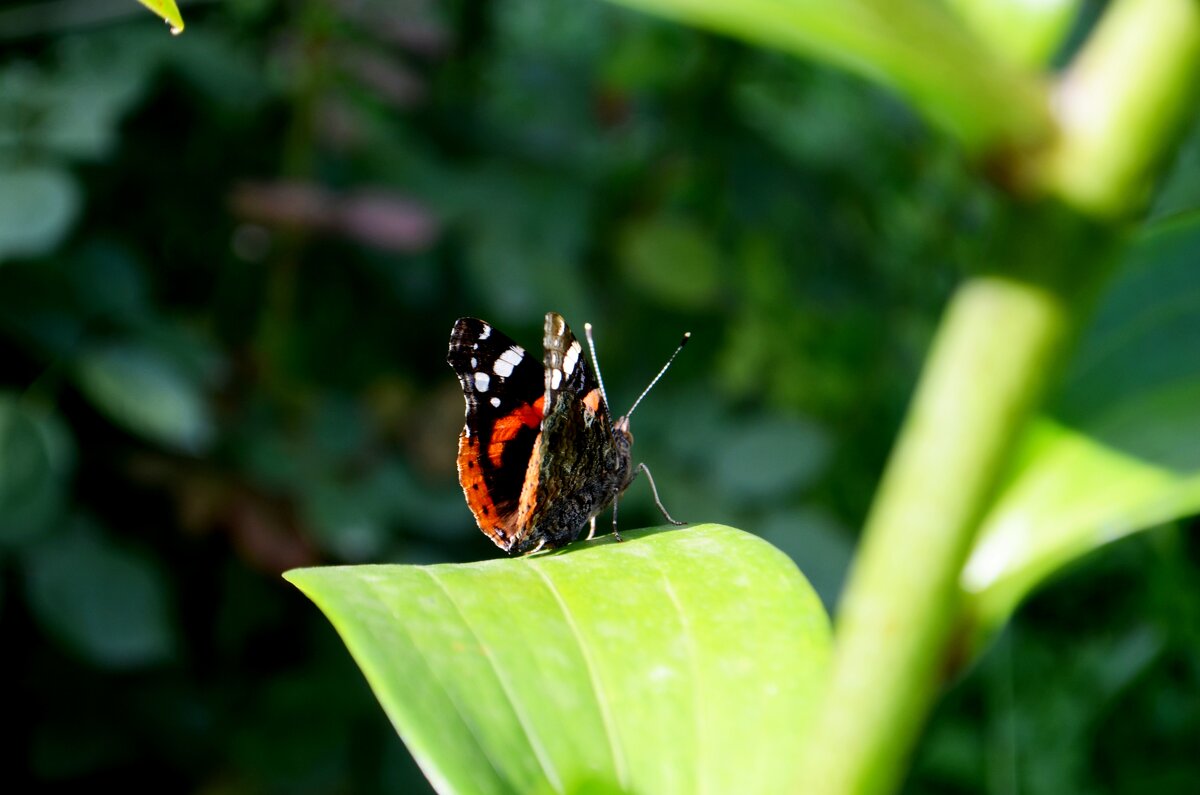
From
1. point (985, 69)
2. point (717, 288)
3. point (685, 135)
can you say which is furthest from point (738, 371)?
point (985, 69)

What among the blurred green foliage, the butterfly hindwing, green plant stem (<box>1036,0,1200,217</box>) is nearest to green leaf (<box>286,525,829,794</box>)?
green plant stem (<box>1036,0,1200,217</box>)

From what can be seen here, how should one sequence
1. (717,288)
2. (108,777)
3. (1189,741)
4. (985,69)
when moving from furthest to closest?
(1189,741), (717,288), (108,777), (985,69)

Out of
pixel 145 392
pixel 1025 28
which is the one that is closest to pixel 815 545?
pixel 145 392

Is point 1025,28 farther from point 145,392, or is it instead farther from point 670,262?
point 670,262

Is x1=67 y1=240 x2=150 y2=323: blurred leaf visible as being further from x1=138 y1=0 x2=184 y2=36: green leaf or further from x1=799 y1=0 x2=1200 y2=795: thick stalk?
x1=799 y1=0 x2=1200 y2=795: thick stalk

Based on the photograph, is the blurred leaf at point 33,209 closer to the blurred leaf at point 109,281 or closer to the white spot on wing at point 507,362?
the blurred leaf at point 109,281

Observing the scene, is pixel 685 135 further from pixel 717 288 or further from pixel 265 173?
pixel 265 173
